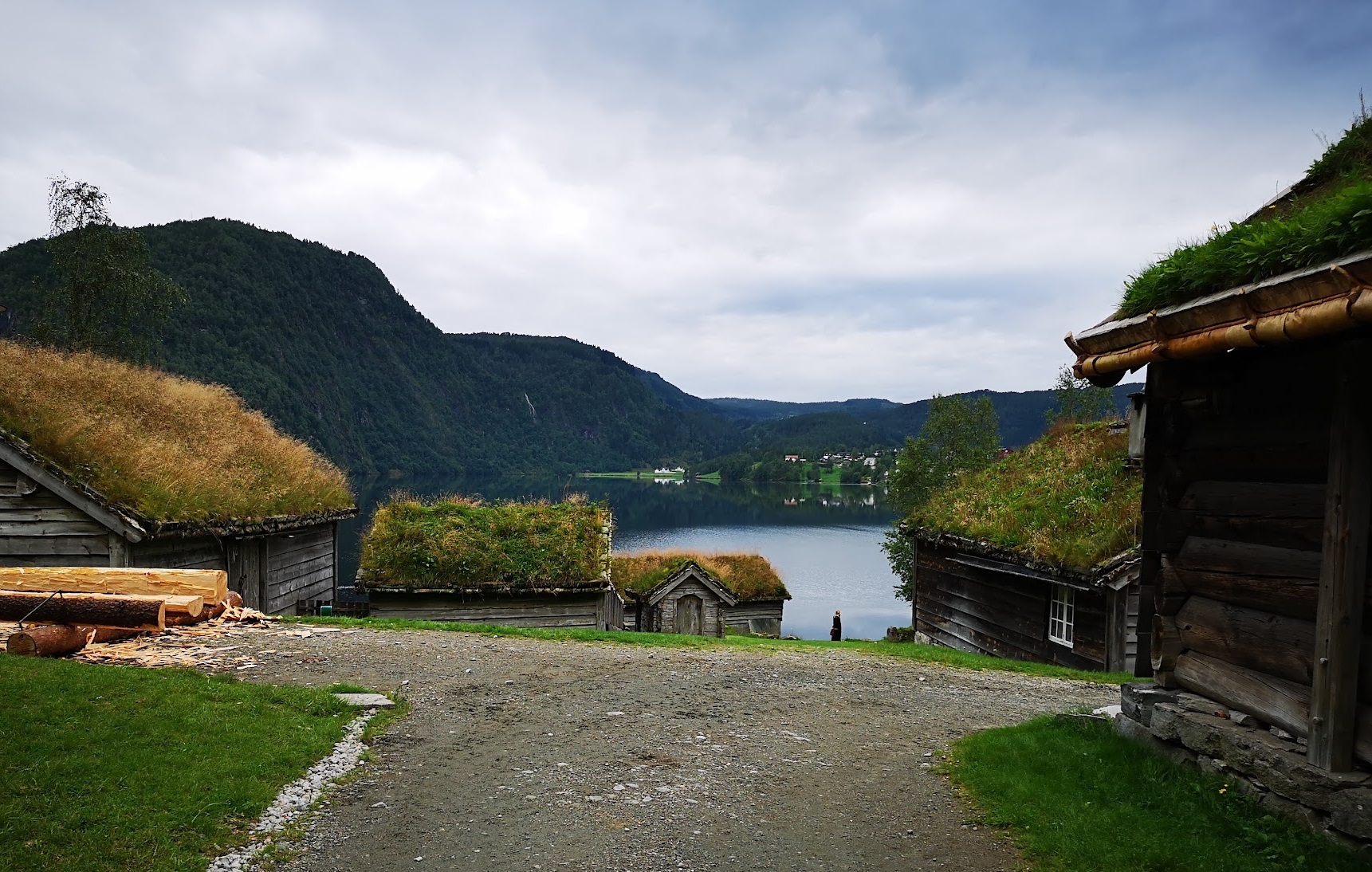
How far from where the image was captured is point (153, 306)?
123 ft

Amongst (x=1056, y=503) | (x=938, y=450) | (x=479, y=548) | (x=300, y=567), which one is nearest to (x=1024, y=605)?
(x=1056, y=503)

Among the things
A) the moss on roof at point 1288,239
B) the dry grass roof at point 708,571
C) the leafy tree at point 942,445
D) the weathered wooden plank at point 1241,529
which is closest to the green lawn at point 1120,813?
the weathered wooden plank at point 1241,529

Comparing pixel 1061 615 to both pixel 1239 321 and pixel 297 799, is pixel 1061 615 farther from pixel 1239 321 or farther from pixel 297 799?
pixel 297 799

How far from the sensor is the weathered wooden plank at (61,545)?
48.0 ft

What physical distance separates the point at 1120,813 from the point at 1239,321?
3.62m

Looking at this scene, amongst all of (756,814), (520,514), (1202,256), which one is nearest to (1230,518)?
(1202,256)

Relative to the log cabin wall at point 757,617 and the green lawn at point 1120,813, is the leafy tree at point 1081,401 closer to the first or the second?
the log cabin wall at point 757,617

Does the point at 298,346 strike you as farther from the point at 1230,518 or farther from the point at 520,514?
the point at 1230,518

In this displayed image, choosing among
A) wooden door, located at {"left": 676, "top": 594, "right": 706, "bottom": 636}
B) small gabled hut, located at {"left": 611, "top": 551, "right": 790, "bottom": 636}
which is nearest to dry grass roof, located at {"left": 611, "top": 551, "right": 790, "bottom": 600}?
small gabled hut, located at {"left": 611, "top": 551, "right": 790, "bottom": 636}

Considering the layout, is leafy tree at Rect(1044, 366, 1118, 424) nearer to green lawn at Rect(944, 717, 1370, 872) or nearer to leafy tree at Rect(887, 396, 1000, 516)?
leafy tree at Rect(887, 396, 1000, 516)

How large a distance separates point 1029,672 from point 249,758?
12417 mm

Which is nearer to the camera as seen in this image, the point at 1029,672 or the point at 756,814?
the point at 756,814

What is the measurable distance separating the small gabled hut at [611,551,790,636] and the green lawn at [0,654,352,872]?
18.7 meters

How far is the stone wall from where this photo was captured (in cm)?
Result: 505
